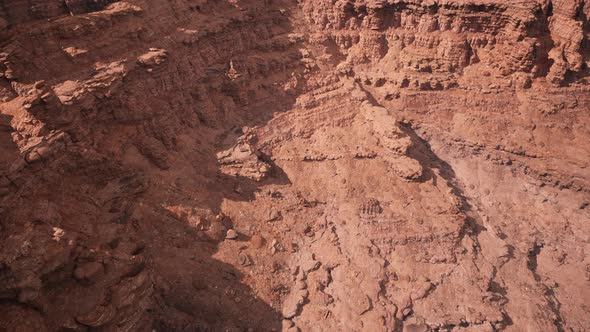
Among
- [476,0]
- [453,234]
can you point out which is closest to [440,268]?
[453,234]

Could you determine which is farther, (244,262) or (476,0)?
(476,0)

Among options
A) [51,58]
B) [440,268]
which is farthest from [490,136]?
[51,58]

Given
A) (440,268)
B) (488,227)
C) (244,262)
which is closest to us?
(244,262)

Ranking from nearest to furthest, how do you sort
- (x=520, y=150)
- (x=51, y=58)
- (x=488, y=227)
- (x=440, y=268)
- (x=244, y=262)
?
(x=51, y=58)
(x=244, y=262)
(x=440, y=268)
(x=488, y=227)
(x=520, y=150)

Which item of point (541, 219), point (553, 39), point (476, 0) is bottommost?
point (541, 219)

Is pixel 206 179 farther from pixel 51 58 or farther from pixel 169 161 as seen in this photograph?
pixel 51 58

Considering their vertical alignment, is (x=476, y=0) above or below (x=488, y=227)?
above
